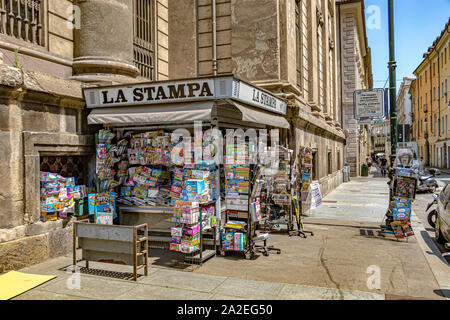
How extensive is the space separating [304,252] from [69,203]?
4790 mm

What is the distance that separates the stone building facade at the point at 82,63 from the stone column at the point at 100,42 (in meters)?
0.02

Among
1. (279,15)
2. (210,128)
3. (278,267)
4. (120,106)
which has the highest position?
(279,15)

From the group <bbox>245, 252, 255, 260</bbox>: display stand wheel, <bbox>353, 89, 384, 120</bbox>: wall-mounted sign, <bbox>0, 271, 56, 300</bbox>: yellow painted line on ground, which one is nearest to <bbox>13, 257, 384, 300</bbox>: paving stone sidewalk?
<bbox>0, 271, 56, 300</bbox>: yellow painted line on ground

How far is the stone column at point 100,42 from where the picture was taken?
802 cm

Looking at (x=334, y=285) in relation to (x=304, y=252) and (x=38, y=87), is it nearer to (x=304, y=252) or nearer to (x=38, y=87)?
(x=304, y=252)

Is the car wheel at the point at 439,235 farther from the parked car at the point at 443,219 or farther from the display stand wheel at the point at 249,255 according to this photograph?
the display stand wheel at the point at 249,255

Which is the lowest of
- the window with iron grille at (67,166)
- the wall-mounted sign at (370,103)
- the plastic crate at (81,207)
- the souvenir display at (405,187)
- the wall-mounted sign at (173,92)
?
the plastic crate at (81,207)

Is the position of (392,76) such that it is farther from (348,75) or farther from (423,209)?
(348,75)

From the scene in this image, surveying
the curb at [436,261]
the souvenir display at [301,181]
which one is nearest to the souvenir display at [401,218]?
the curb at [436,261]

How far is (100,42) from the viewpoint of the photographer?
26.8ft

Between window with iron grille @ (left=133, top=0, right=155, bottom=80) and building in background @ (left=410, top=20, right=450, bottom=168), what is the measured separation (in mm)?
33347

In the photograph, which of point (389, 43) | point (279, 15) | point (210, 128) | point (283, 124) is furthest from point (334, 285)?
point (279, 15)

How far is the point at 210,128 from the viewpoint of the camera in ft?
24.3

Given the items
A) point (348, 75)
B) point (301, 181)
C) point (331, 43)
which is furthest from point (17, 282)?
point (348, 75)
